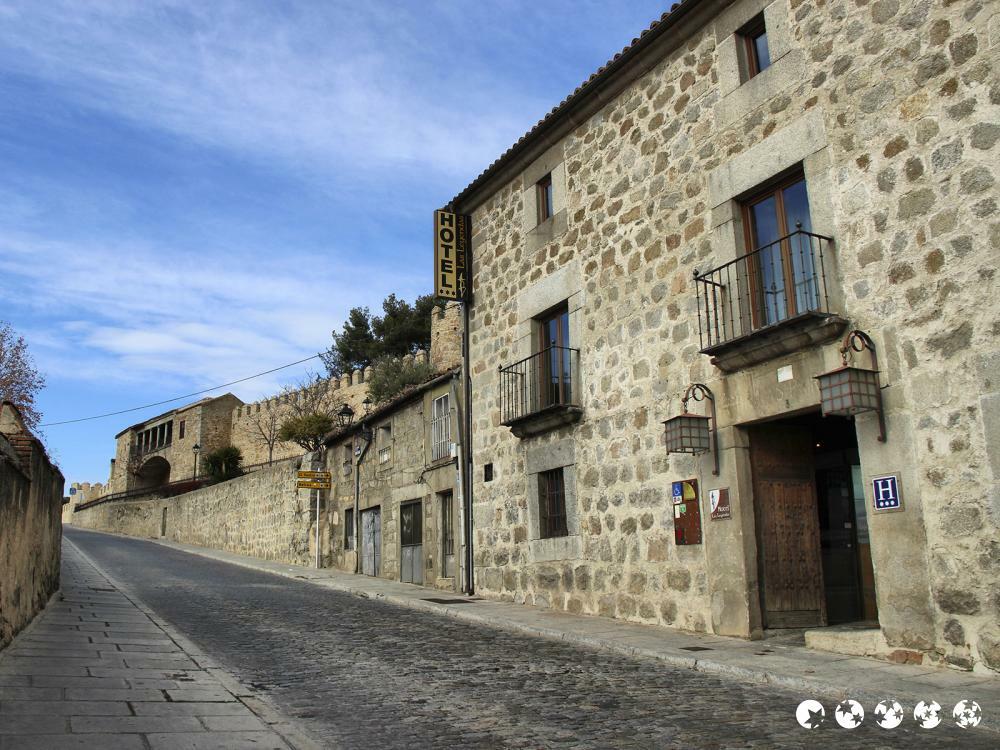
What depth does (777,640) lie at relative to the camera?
27.4 ft

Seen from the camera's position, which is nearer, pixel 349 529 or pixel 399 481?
pixel 399 481

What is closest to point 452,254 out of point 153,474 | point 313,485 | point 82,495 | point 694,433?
point 694,433

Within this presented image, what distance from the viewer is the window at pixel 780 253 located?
834 centimetres

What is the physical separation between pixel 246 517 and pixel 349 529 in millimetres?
8842

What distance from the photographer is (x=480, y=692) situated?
6211 mm

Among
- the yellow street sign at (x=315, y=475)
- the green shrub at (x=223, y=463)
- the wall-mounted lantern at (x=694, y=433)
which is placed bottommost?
the wall-mounted lantern at (x=694, y=433)

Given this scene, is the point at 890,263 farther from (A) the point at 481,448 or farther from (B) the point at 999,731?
(A) the point at 481,448

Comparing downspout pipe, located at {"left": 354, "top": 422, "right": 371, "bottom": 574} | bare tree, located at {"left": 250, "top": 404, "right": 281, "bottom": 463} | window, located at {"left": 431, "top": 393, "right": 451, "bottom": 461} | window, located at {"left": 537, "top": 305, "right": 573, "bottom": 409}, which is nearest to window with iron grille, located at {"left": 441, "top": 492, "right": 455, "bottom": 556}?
window, located at {"left": 431, "top": 393, "right": 451, "bottom": 461}

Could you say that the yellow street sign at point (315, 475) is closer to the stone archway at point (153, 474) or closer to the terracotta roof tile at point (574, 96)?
the terracotta roof tile at point (574, 96)

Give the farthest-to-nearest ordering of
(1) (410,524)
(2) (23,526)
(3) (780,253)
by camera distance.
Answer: (1) (410,524) → (3) (780,253) → (2) (23,526)

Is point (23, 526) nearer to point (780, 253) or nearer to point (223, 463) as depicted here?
point (780, 253)

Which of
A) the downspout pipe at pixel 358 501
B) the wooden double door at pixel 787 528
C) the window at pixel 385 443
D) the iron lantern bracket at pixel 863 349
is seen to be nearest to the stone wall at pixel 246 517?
the downspout pipe at pixel 358 501

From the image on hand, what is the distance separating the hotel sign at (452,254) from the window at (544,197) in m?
2.05

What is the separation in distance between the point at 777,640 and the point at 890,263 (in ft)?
12.6
